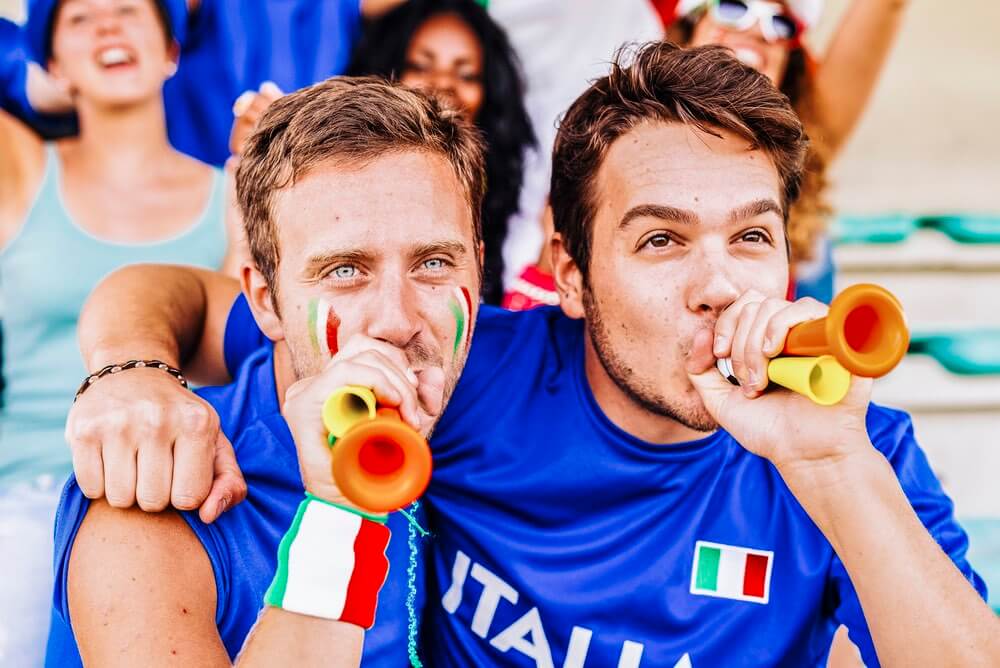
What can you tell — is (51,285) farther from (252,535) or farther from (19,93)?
(252,535)

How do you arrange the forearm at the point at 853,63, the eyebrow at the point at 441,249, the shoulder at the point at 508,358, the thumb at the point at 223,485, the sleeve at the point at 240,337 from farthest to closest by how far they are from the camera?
1. the forearm at the point at 853,63
2. the sleeve at the point at 240,337
3. the shoulder at the point at 508,358
4. the eyebrow at the point at 441,249
5. the thumb at the point at 223,485

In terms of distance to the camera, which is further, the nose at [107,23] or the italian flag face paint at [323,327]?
the nose at [107,23]

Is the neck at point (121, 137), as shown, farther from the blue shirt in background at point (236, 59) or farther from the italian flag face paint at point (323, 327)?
the italian flag face paint at point (323, 327)

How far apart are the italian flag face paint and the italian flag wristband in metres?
0.32

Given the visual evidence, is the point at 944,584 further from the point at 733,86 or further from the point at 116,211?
the point at 116,211

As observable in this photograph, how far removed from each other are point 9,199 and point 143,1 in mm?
720

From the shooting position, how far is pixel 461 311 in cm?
154

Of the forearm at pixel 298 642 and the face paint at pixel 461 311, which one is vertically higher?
the face paint at pixel 461 311

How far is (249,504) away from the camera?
5.09ft

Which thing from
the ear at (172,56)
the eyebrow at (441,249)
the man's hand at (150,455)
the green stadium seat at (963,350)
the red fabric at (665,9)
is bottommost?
the man's hand at (150,455)

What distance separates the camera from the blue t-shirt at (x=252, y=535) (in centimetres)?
144

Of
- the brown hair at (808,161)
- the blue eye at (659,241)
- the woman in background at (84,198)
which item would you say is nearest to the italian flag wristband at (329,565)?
the blue eye at (659,241)

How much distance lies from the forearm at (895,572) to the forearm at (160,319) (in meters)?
1.12

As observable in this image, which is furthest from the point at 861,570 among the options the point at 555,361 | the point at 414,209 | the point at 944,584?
the point at 414,209
